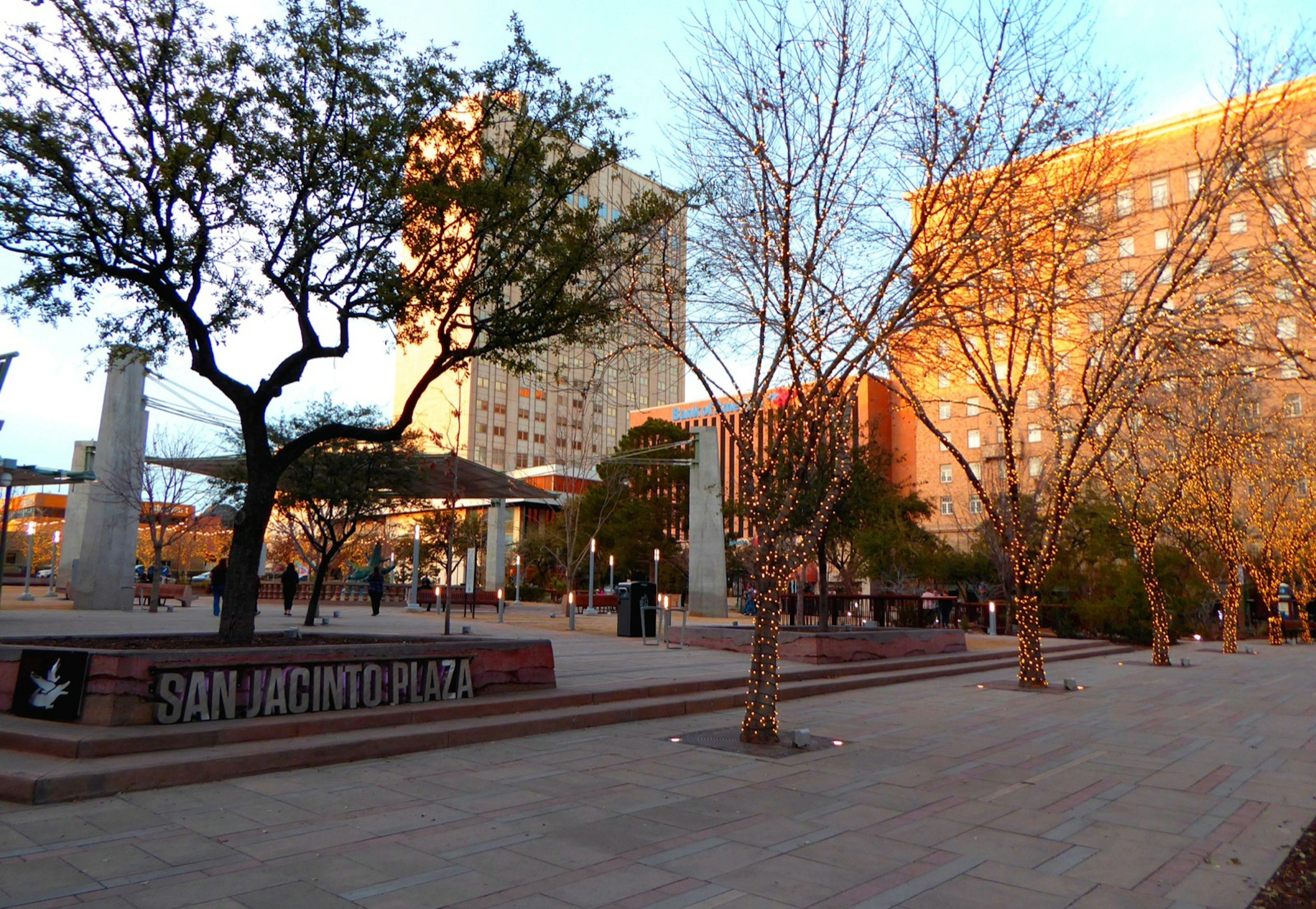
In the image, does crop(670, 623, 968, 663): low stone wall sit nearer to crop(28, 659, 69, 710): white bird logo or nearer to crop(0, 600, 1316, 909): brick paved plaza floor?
crop(0, 600, 1316, 909): brick paved plaza floor

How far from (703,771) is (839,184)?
630 centimetres

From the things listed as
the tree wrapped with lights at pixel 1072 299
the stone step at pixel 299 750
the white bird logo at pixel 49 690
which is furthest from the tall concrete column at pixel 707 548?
the white bird logo at pixel 49 690

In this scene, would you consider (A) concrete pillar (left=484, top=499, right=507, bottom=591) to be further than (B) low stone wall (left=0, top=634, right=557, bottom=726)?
Yes

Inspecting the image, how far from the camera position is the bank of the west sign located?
24.1 ft

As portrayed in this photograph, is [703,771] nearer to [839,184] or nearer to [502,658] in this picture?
[502,658]

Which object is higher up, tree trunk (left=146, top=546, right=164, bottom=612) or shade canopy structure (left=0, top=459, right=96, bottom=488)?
shade canopy structure (left=0, top=459, right=96, bottom=488)

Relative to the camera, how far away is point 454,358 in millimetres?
11266

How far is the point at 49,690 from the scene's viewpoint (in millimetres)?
7332

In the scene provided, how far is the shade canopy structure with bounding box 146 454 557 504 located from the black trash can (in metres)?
4.96

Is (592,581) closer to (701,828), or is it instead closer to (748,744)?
(748,744)

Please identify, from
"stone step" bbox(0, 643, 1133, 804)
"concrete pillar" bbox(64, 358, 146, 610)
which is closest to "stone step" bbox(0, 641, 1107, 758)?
"stone step" bbox(0, 643, 1133, 804)

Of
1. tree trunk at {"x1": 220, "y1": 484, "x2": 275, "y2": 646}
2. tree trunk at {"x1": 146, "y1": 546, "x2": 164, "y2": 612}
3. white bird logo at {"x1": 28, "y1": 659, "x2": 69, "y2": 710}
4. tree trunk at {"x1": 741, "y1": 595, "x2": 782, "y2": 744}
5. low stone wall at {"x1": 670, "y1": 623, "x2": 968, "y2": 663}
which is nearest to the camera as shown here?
white bird logo at {"x1": 28, "y1": 659, "x2": 69, "y2": 710}

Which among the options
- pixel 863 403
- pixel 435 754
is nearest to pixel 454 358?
pixel 435 754

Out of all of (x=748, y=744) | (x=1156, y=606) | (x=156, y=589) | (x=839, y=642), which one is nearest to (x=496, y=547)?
(x=156, y=589)
